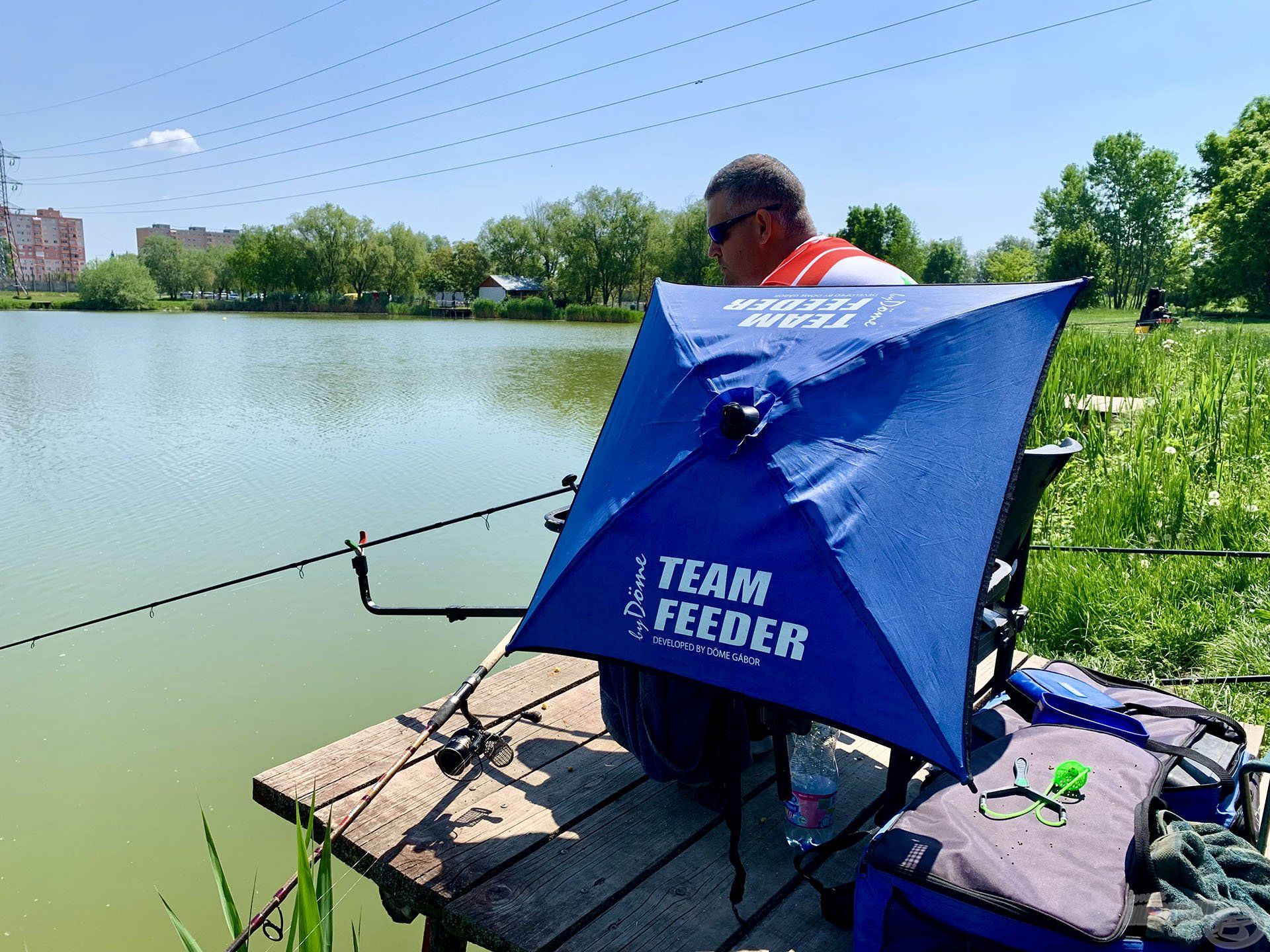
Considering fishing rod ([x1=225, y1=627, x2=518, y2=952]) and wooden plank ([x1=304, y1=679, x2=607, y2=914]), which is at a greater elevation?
fishing rod ([x1=225, y1=627, x2=518, y2=952])

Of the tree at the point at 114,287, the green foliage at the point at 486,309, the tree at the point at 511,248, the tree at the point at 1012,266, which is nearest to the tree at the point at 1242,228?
the tree at the point at 1012,266

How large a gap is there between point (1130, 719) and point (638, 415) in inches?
52.2

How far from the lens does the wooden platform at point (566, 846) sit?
1799 mm

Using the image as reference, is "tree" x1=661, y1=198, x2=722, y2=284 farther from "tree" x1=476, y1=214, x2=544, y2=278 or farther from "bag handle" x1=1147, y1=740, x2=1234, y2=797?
"bag handle" x1=1147, y1=740, x2=1234, y2=797

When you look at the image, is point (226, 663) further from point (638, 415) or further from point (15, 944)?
point (638, 415)

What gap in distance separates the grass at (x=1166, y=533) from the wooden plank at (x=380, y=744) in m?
2.28

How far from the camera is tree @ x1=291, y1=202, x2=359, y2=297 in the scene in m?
71.1

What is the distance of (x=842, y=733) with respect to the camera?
2547 mm

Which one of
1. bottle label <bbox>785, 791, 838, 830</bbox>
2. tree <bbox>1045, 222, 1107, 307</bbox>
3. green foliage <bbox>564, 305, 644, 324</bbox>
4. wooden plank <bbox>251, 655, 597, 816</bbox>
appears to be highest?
tree <bbox>1045, 222, 1107, 307</bbox>

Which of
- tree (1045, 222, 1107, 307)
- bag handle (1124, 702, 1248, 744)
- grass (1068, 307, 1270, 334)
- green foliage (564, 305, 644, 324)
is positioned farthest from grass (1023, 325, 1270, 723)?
tree (1045, 222, 1107, 307)

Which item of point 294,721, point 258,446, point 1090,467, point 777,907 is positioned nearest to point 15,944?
point 294,721

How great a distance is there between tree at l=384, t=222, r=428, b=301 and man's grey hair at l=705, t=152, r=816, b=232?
73172mm

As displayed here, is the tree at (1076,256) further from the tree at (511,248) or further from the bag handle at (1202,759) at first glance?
the bag handle at (1202,759)

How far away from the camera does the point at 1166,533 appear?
15.0ft
